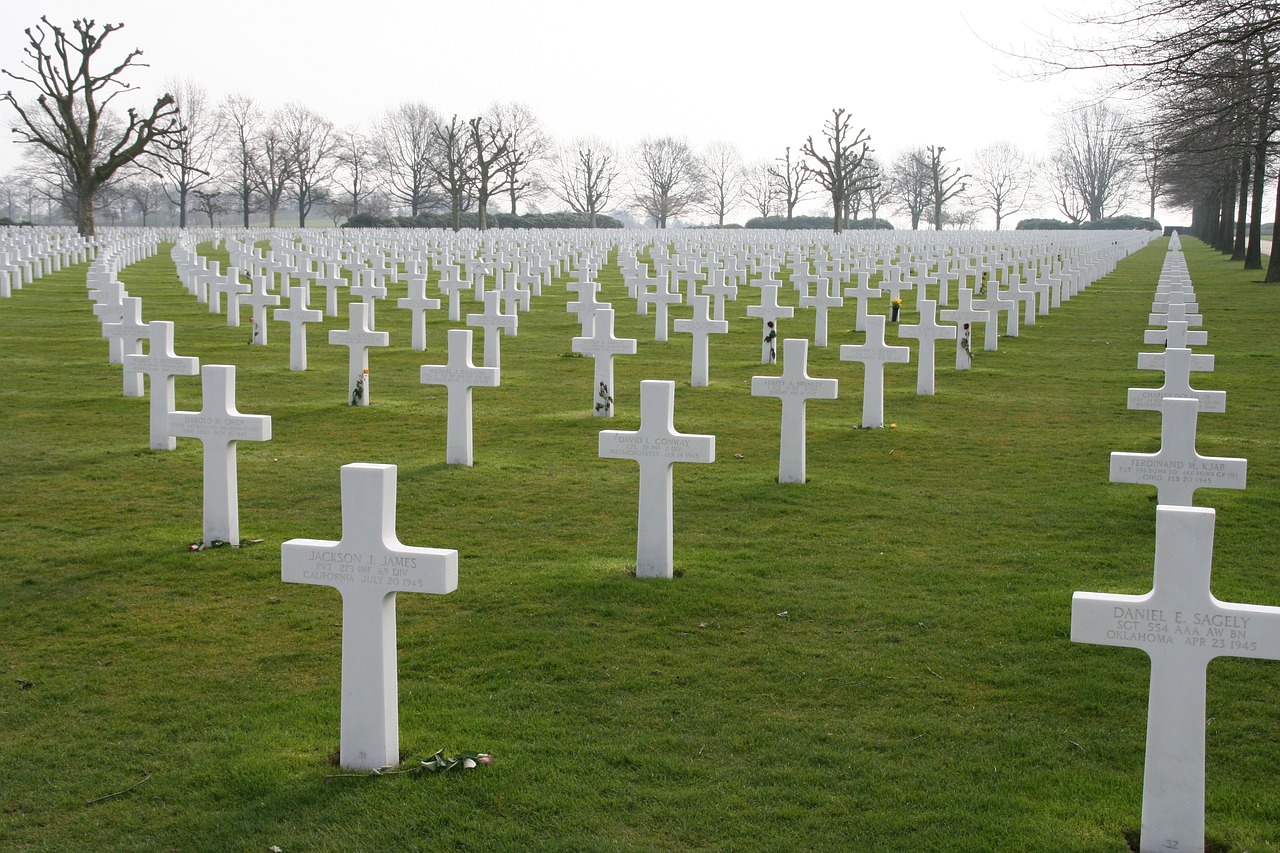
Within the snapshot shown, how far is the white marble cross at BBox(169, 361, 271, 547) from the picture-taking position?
6383 millimetres

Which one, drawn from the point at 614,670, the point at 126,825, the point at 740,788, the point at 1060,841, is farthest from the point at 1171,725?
the point at 126,825

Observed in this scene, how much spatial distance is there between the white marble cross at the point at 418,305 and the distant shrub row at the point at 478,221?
47.2 meters

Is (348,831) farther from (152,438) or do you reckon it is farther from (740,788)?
(152,438)

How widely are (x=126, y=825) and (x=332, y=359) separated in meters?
11.6

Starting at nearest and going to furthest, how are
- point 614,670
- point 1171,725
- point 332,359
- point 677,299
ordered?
point 1171,725, point 614,670, point 332,359, point 677,299

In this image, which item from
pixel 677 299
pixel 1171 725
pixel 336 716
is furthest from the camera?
pixel 677 299

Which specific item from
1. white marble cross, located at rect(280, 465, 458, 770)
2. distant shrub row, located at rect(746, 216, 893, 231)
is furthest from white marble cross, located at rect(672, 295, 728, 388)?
distant shrub row, located at rect(746, 216, 893, 231)

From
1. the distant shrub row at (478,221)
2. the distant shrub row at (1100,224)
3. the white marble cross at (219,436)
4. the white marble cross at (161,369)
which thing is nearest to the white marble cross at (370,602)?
the white marble cross at (219,436)

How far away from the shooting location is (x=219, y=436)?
6410 mm

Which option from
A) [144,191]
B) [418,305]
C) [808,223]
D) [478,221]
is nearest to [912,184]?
[808,223]

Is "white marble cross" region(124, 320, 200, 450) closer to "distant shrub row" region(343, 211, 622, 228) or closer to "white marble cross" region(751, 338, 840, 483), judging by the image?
"white marble cross" region(751, 338, 840, 483)

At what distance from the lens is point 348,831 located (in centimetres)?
351

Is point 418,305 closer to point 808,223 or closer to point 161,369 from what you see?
point 161,369

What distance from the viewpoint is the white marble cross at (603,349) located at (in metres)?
10.2
